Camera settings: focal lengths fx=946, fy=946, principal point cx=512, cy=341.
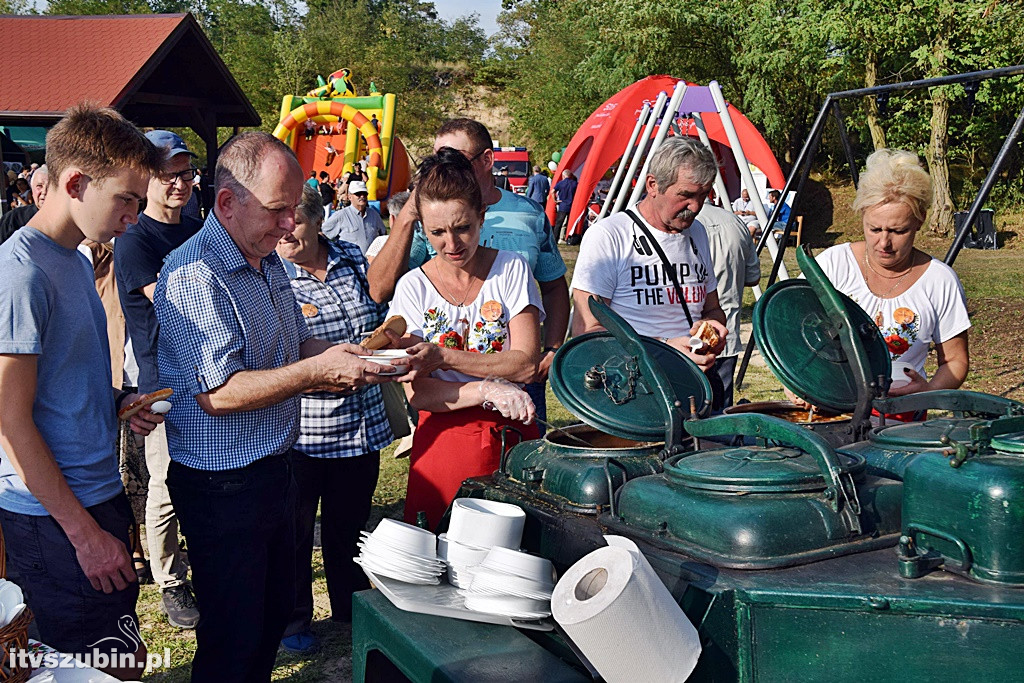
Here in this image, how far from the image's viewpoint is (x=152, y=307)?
3.60 meters

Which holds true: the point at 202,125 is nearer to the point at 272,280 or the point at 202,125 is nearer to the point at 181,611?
the point at 181,611

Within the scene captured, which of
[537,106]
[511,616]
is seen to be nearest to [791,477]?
[511,616]

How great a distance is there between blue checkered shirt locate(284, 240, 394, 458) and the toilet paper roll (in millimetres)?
1976

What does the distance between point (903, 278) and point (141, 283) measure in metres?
2.78

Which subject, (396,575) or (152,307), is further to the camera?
(152,307)

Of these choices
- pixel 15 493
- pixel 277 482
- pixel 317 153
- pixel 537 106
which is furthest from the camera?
pixel 537 106

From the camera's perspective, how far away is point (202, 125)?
1528 centimetres

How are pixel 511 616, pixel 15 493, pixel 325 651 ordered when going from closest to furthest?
pixel 511 616, pixel 15 493, pixel 325 651

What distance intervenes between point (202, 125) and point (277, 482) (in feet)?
45.9

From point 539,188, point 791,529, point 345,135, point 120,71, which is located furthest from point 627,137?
point 791,529

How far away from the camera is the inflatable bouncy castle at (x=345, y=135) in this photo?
2434 centimetres

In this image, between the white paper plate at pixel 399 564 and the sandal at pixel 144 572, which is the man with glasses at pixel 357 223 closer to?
the sandal at pixel 144 572

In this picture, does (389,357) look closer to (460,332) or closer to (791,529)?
(460,332)

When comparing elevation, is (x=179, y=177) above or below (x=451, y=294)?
above
